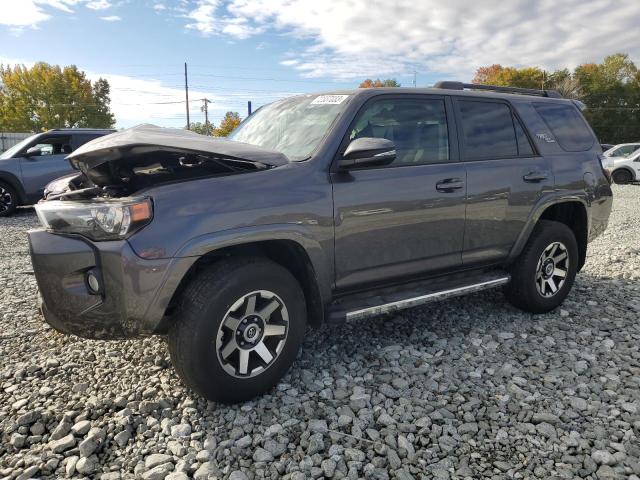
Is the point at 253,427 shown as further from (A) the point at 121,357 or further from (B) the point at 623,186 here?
(B) the point at 623,186

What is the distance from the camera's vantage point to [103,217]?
2385 mm

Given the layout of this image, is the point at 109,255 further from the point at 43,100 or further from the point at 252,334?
the point at 43,100

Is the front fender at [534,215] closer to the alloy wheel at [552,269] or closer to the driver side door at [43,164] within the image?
the alloy wheel at [552,269]

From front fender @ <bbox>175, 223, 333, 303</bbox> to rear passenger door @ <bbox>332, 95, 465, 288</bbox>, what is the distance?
14 cm

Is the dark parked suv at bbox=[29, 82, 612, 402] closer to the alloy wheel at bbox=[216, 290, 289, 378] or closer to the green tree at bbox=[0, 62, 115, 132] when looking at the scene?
the alloy wheel at bbox=[216, 290, 289, 378]

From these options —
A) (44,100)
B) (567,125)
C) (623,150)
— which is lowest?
(623,150)

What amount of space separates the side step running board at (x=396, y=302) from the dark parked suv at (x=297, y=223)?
2cm

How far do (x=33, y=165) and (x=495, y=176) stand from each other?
996cm

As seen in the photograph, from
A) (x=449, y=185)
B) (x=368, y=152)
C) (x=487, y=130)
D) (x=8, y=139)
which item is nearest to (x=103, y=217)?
(x=368, y=152)

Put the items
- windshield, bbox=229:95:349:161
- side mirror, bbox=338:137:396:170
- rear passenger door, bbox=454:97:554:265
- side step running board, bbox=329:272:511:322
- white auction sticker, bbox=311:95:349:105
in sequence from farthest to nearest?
rear passenger door, bbox=454:97:554:265 → white auction sticker, bbox=311:95:349:105 → windshield, bbox=229:95:349:161 → side step running board, bbox=329:272:511:322 → side mirror, bbox=338:137:396:170

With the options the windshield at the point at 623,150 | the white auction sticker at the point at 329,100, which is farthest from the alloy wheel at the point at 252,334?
the windshield at the point at 623,150

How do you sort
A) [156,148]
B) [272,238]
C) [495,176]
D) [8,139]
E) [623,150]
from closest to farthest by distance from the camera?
[156,148]
[272,238]
[495,176]
[623,150]
[8,139]

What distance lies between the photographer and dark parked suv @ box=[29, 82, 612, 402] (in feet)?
7.93

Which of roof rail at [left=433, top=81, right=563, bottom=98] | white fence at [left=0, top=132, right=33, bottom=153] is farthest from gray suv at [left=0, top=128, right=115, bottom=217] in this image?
white fence at [left=0, top=132, right=33, bottom=153]
